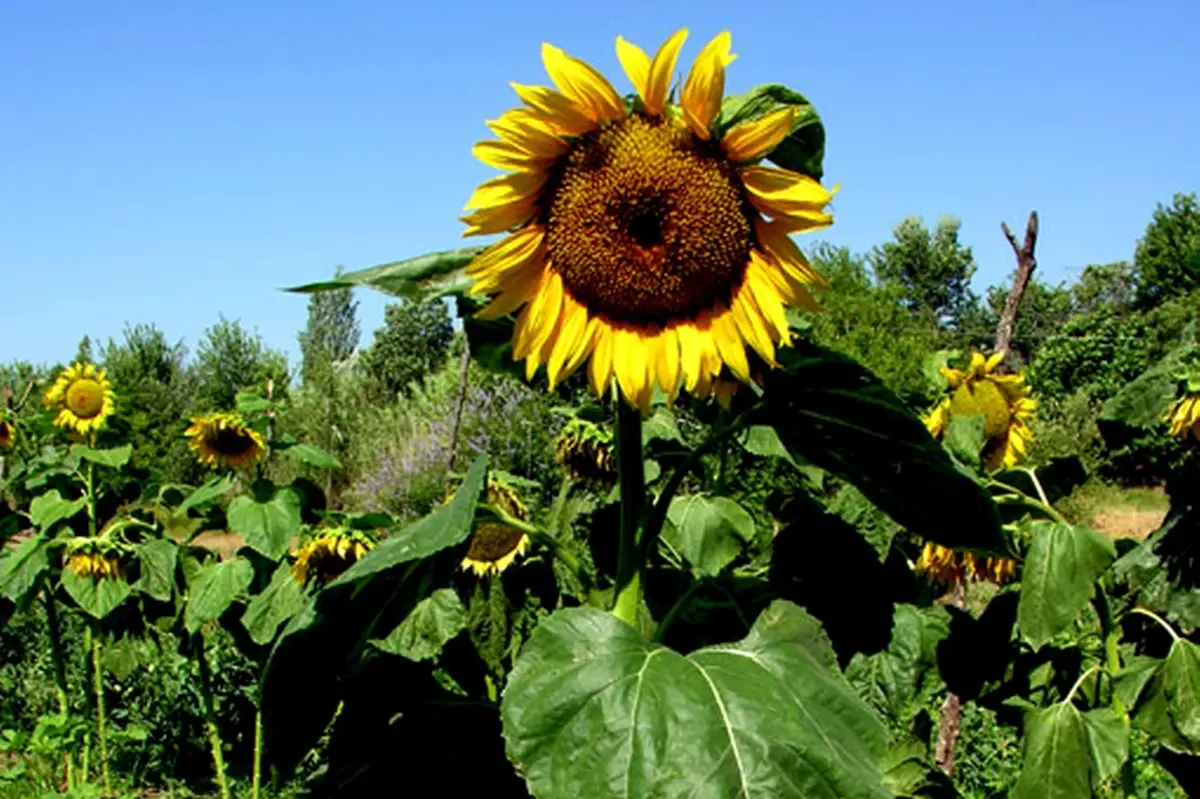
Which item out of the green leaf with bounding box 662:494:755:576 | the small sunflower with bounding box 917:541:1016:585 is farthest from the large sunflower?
the small sunflower with bounding box 917:541:1016:585

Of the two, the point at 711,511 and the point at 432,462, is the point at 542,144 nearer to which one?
the point at 711,511

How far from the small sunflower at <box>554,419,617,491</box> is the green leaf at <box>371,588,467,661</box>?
0.64m

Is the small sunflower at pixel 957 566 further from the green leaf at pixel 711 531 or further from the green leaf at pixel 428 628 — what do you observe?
the green leaf at pixel 428 628

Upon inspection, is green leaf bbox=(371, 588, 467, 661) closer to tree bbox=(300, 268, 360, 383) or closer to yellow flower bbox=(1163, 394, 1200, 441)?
yellow flower bbox=(1163, 394, 1200, 441)

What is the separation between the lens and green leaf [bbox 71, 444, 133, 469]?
395cm

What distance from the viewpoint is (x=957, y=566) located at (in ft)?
7.92

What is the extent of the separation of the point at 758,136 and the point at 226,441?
8.45ft

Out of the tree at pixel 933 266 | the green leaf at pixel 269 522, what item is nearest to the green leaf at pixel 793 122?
the green leaf at pixel 269 522

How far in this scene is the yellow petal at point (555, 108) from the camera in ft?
4.57

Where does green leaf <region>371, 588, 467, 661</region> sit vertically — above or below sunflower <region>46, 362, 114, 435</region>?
below

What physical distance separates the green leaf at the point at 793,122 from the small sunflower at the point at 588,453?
1.30m

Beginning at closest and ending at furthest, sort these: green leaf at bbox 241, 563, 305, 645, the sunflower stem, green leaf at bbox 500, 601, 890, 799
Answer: green leaf at bbox 500, 601, 890, 799, the sunflower stem, green leaf at bbox 241, 563, 305, 645

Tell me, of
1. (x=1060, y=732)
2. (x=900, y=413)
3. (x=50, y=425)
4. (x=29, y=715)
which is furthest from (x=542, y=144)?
(x=29, y=715)

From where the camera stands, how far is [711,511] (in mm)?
2291
